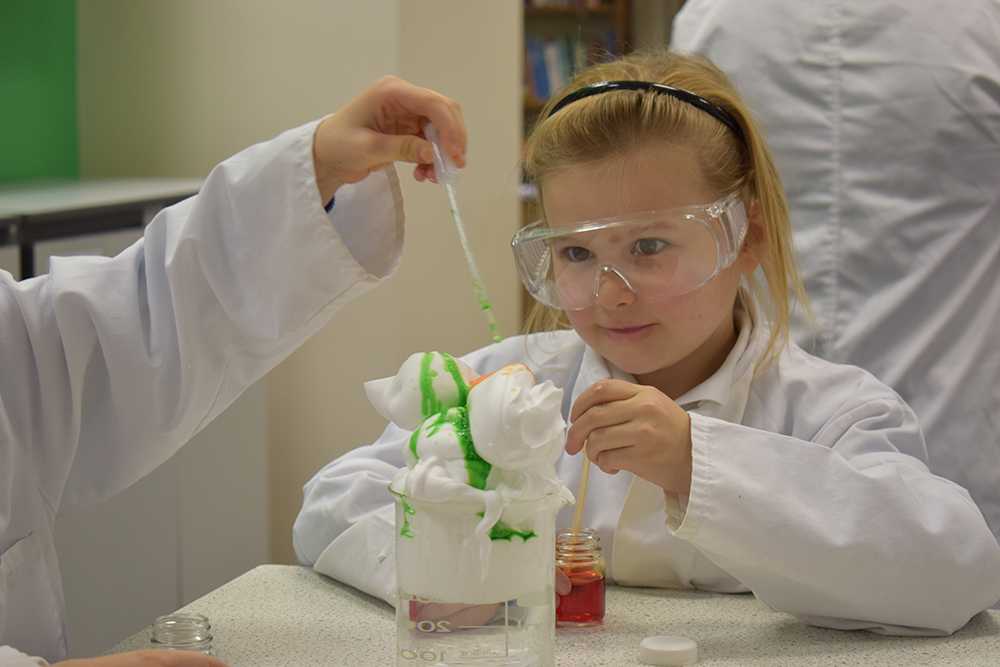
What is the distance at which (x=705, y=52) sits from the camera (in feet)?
6.01

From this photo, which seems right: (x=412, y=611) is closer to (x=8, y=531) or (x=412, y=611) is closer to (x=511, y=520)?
(x=511, y=520)

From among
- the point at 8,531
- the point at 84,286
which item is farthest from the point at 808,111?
the point at 8,531

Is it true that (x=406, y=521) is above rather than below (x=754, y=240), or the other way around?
below

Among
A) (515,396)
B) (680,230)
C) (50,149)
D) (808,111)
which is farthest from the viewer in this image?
(50,149)

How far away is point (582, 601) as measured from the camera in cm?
100

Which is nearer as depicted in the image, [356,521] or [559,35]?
[356,521]

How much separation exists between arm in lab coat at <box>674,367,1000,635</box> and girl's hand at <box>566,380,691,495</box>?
24mm

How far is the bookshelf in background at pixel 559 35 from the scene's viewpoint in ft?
17.5

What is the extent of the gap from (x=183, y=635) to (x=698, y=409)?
2.22ft

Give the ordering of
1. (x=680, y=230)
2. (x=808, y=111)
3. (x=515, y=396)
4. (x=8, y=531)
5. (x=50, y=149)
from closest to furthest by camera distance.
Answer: (x=515, y=396)
(x=8, y=531)
(x=680, y=230)
(x=808, y=111)
(x=50, y=149)

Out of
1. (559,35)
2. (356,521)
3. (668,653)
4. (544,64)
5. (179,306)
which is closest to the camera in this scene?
(668,653)

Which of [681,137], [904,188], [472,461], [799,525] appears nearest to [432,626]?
[472,461]

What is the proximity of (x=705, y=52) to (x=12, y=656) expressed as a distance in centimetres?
150

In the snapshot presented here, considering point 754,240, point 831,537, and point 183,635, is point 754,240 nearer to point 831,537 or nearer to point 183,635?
point 831,537
